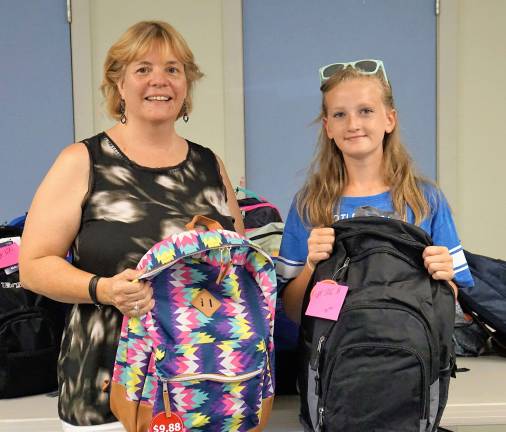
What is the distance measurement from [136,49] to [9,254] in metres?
0.68

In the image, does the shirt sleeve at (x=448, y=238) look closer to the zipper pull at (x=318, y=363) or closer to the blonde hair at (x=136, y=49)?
the zipper pull at (x=318, y=363)

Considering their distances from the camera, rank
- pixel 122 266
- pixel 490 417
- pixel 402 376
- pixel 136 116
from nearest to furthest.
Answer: pixel 402 376
pixel 122 266
pixel 136 116
pixel 490 417

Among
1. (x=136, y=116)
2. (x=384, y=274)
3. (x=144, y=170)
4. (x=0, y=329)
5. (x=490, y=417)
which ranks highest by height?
(x=136, y=116)

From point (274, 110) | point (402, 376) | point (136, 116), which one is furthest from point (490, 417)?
point (274, 110)

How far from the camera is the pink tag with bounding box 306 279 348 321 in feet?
4.21

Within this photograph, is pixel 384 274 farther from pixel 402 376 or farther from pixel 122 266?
pixel 122 266

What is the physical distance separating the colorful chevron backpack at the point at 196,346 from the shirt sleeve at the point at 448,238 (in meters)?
0.45

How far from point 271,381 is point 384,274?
0.30m

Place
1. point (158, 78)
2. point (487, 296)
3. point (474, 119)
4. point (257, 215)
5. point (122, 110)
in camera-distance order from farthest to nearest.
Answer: point (474, 119), point (257, 215), point (487, 296), point (122, 110), point (158, 78)

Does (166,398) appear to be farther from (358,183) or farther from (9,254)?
(9,254)

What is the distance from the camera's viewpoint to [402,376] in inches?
48.4

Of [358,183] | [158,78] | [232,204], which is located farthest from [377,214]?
[158,78]

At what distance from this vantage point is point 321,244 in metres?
1.38

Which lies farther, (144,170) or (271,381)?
(144,170)
